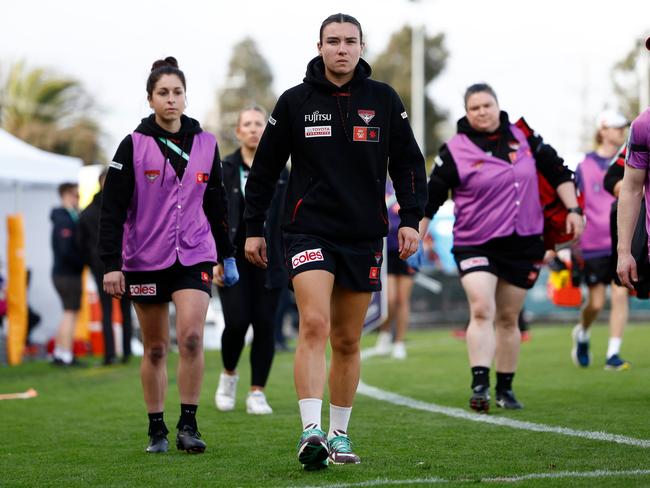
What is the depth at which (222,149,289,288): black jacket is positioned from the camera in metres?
8.86

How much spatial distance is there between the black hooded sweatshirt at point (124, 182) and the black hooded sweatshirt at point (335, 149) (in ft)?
2.72

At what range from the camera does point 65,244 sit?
1575 cm

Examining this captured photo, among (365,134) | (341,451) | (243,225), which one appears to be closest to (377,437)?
(341,451)

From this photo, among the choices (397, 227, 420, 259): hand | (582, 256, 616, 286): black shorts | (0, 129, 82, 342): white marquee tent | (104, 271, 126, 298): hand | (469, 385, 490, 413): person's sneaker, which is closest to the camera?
(397, 227, 420, 259): hand

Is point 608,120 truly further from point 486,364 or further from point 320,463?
point 320,463

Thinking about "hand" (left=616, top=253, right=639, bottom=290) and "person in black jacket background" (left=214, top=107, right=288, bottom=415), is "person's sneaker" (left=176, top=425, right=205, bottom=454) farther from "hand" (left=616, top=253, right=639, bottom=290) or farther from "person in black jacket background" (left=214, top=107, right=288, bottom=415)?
"hand" (left=616, top=253, right=639, bottom=290)

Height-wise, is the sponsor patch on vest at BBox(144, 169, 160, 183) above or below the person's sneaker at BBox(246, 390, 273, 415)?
above

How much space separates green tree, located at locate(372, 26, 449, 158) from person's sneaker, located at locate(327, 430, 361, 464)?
65700mm

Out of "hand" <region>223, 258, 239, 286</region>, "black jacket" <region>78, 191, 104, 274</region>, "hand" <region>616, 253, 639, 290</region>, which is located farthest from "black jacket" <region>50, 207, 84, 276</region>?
"hand" <region>616, 253, 639, 290</region>

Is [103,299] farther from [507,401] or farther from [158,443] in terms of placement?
[158,443]

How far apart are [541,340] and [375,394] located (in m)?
8.22

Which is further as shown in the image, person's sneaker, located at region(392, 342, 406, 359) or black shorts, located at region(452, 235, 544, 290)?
person's sneaker, located at region(392, 342, 406, 359)

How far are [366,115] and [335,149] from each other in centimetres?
24

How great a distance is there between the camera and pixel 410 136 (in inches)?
245
